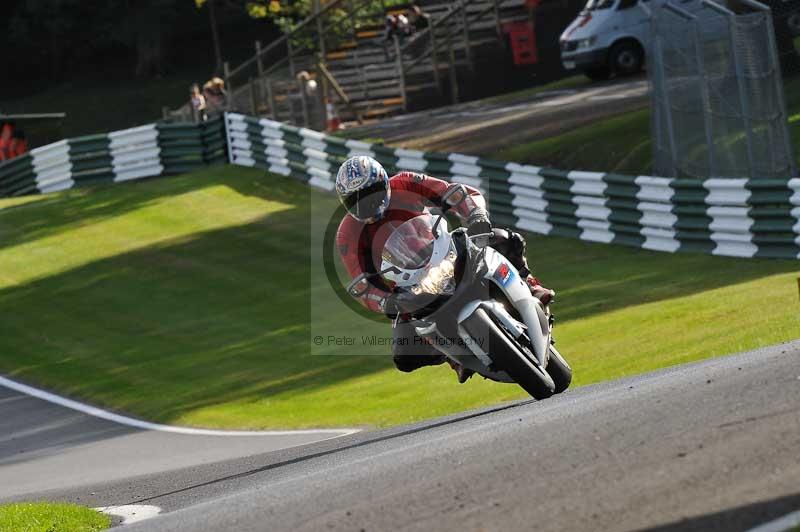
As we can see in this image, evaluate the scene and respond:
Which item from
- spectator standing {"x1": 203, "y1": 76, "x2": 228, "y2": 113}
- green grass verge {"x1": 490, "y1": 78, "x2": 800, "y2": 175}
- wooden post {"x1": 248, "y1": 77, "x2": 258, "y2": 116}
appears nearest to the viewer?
green grass verge {"x1": 490, "y1": 78, "x2": 800, "y2": 175}

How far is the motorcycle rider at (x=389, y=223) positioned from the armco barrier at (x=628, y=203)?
8426 mm

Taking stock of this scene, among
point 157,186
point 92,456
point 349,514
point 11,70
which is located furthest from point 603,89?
point 11,70

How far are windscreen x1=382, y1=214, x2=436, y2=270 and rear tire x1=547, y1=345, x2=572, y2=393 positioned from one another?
146cm

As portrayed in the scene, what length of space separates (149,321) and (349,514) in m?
14.0

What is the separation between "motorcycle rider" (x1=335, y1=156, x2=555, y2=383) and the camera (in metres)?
9.62

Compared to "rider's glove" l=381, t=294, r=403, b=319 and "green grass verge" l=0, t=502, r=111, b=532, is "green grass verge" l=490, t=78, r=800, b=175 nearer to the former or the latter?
"rider's glove" l=381, t=294, r=403, b=319

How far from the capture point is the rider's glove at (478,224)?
10.0m

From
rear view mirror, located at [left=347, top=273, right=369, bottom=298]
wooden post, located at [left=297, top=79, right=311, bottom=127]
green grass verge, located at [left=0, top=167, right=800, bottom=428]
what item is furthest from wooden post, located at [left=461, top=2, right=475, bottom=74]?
rear view mirror, located at [left=347, top=273, right=369, bottom=298]

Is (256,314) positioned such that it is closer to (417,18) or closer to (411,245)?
(411,245)

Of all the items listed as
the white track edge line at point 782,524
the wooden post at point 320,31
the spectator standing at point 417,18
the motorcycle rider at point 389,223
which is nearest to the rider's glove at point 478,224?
the motorcycle rider at point 389,223

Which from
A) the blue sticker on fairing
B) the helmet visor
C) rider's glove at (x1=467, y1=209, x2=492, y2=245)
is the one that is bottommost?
the blue sticker on fairing

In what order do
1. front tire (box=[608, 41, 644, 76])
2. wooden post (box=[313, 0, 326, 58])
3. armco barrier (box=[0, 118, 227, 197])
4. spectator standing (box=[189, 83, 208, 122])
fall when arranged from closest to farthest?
armco barrier (box=[0, 118, 227, 197]) < spectator standing (box=[189, 83, 208, 122]) < front tire (box=[608, 41, 644, 76]) < wooden post (box=[313, 0, 326, 58])

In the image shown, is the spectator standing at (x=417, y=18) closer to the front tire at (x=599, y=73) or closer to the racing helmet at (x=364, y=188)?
the front tire at (x=599, y=73)

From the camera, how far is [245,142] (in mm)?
31375
